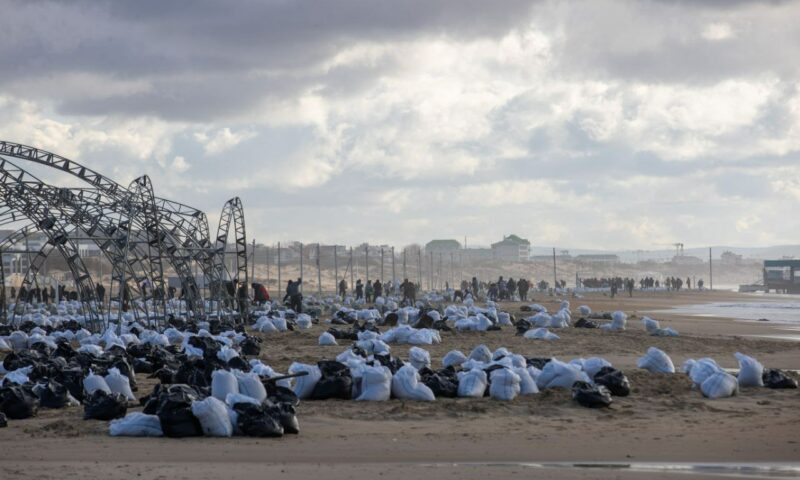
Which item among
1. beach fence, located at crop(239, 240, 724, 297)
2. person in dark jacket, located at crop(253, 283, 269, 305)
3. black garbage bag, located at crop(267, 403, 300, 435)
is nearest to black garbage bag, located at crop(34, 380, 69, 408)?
black garbage bag, located at crop(267, 403, 300, 435)

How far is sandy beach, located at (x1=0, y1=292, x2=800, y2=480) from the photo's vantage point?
7.95 metres

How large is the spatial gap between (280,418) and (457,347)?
11567 mm

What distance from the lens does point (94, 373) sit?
1247 cm

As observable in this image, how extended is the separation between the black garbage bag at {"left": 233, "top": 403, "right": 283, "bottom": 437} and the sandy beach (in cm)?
14

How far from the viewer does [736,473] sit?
781 centimetres

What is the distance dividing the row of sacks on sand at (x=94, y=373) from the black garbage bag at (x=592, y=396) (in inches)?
173

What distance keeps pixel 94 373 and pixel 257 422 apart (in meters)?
3.97

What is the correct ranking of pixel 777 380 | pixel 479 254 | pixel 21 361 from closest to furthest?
pixel 777 380, pixel 21 361, pixel 479 254

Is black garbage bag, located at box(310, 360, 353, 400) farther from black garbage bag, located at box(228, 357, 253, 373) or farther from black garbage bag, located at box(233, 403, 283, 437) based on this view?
black garbage bag, located at box(233, 403, 283, 437)

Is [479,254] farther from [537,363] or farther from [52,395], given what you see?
[52,395]

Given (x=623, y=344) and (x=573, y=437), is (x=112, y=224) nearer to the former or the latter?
(x=623, y=344)

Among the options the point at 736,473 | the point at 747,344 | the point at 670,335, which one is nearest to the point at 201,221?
the point at 670,335

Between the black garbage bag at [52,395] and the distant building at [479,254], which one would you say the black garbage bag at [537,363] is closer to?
the black garbage bag at [52,395]

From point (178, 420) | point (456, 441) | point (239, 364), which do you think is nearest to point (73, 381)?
point (239, 364)
